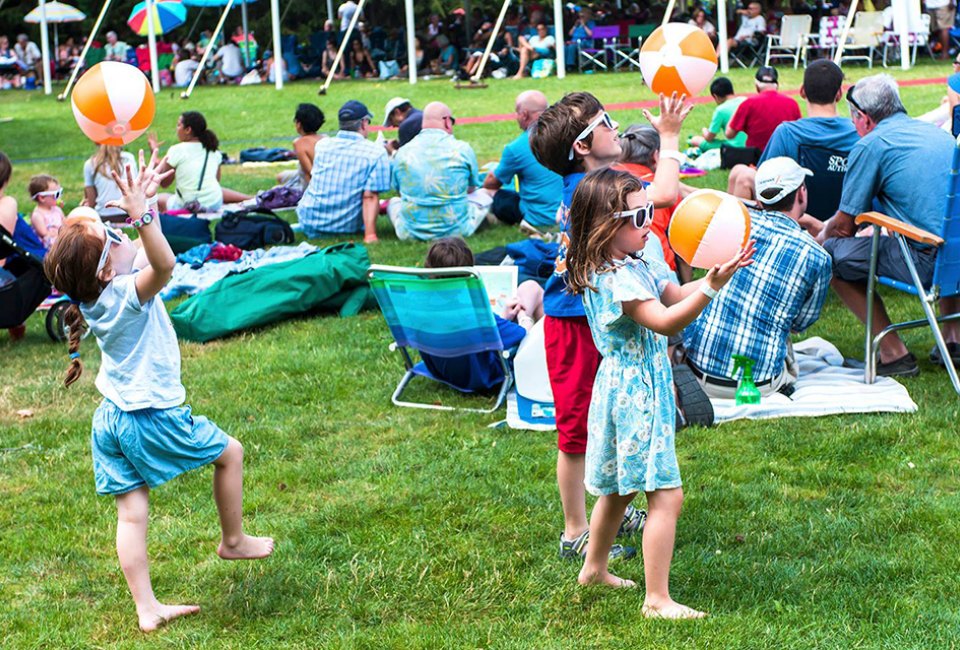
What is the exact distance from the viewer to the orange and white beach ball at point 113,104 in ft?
16.1

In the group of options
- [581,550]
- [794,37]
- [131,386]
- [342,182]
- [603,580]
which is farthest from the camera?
[794,37]

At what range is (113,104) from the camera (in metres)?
4.88

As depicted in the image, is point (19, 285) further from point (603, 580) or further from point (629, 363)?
point (629, 363)

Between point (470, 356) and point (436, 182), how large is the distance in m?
4.12

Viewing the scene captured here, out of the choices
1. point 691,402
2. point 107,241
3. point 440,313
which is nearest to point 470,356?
point 440,313

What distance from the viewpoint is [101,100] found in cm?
491

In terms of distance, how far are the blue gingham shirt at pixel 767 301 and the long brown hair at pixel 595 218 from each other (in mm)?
2432

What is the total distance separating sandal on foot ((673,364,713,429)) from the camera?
586cm

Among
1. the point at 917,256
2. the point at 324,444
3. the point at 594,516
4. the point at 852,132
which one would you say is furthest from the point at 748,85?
the point at 594,516

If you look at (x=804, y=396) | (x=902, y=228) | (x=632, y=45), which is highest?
(x=902, y=228)

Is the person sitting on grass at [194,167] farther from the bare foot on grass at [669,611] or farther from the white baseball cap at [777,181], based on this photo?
the bare foot on grass at [669,611]

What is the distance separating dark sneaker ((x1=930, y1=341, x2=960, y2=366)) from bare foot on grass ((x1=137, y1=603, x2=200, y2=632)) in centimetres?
433

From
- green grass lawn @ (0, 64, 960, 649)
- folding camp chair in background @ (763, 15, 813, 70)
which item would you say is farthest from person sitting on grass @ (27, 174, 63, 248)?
folding camp chair in background @ (763, 15, 813, 70)

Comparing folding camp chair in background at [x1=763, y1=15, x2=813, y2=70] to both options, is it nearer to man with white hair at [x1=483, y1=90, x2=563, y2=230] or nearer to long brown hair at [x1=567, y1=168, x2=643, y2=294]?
man with white hair at [x1=483, y1=90, x2=563, y2=230]
